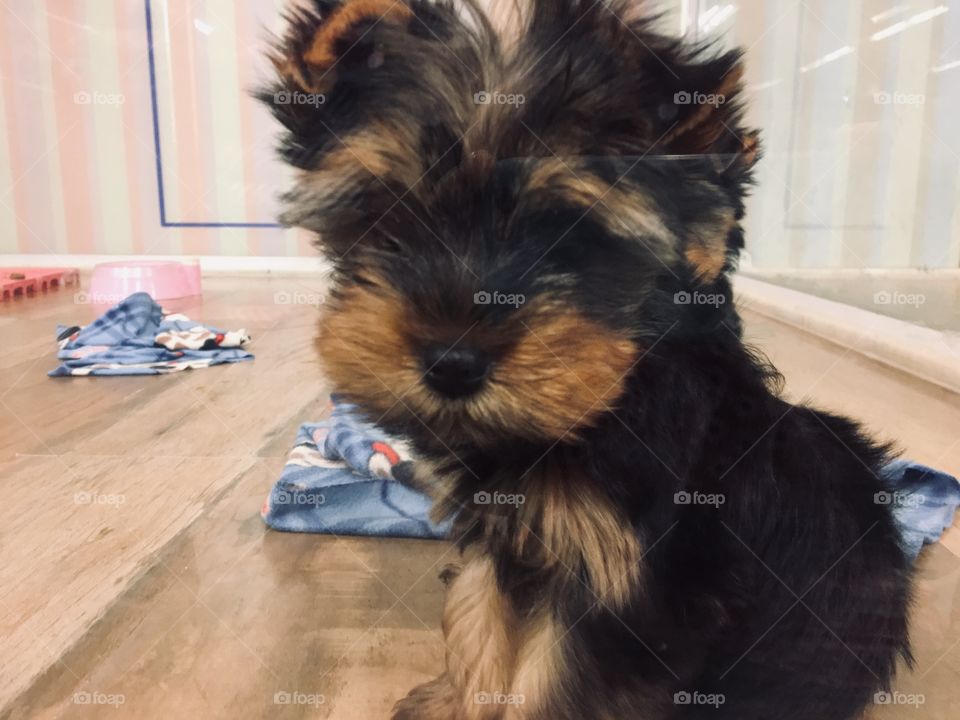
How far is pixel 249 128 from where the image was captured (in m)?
3.22

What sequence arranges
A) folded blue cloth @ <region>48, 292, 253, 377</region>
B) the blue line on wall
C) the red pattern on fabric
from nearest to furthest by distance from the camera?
the red pattern on fabric < the blue line on wall < folded blue cloth @ <region>48, 292, 253, 377</region>

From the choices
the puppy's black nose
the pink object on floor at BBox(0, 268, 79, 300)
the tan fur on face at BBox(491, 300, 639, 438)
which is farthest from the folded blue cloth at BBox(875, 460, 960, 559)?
the pink object on floor at BBox(0, 268, 79, 300)

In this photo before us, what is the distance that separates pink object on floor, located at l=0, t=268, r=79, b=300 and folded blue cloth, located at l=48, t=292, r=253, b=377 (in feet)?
2.07

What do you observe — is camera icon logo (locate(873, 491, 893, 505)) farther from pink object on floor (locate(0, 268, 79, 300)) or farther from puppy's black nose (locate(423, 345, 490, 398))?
pink object on floor (locate(0, 268, 79, 300))

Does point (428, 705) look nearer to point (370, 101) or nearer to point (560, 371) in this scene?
point (560, 371)

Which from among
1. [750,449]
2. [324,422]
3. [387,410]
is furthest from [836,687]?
[324,422]

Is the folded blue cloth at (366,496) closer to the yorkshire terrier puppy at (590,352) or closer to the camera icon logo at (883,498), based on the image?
the camera icon logo at (883,498)

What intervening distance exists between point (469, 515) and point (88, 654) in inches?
33.0

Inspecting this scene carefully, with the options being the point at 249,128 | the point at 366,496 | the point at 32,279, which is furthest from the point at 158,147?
the point at 366,496

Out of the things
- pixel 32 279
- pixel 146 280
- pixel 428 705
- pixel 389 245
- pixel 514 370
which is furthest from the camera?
pixel 32 279

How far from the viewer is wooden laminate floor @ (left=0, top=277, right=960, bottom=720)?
1440 millimetres

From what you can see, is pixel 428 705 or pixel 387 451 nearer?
pixel 428 705

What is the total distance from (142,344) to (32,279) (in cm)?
145

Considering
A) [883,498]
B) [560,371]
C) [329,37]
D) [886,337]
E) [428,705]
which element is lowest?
[428,705]
